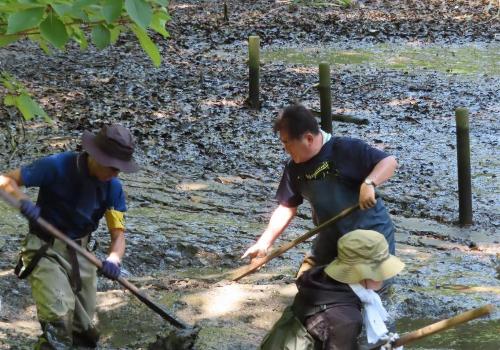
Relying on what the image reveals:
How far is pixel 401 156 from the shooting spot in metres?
10.7

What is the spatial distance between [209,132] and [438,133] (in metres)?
3.45

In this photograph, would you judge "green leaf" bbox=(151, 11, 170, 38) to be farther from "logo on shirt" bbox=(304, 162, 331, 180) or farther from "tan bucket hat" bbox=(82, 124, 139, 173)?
"logo on shirt" bbox=(304, 162, 331, 180)

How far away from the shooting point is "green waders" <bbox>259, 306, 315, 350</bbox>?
3525mm

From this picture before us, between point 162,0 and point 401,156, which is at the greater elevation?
point 162,0

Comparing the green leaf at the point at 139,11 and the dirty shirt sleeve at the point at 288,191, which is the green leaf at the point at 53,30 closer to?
the green leaf at the point at 139,11

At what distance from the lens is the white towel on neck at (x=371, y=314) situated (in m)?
3.44

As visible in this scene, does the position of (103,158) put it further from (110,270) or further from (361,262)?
(361,262)

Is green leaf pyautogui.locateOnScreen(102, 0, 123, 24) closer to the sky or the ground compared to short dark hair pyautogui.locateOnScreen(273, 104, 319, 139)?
closer to the sky

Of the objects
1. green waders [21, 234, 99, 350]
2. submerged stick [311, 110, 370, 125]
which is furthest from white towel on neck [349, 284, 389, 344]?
submerged stick [311, 110, 370, 125]

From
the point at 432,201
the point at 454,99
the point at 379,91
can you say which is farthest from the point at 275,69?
the point at 432,201

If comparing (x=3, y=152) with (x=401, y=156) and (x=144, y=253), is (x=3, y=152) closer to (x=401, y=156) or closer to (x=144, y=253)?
(x=144, y=253)

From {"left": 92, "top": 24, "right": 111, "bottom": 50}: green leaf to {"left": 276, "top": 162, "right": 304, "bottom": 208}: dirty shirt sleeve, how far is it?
122cm

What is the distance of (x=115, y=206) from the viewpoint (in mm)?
4375

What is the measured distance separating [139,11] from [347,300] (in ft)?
5.04
